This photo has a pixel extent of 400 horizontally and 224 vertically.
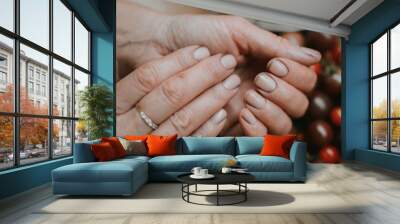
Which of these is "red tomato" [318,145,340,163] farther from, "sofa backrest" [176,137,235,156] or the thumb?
"sofa backrest" [176,137,235,156]

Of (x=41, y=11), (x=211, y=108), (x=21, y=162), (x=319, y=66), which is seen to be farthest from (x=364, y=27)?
(x=21, y=162)

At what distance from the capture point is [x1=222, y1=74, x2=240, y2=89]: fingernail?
8727 millimetres

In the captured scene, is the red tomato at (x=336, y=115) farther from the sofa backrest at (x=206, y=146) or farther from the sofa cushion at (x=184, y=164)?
the sofa cushion at (x=184, y=164)

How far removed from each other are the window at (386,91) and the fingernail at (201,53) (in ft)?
13.1

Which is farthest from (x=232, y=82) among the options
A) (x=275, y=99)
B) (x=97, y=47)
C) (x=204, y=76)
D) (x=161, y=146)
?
(x=97, y=47)

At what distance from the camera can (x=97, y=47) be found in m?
8.75

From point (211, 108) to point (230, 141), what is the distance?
6.24 ft

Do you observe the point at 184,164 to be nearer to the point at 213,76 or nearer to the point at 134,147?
the point at 134,147

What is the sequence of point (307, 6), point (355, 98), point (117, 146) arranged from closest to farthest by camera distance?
point (117, 146), point (307, 6), point (355, 98)

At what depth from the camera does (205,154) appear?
6723 mm

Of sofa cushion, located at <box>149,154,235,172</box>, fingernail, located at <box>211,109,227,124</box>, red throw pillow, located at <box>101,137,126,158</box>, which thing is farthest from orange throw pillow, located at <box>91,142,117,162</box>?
fingernail, located at <box>211,109,227,124</box>

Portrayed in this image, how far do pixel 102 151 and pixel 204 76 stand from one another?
12.1 feet

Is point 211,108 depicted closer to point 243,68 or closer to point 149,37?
point 243,68

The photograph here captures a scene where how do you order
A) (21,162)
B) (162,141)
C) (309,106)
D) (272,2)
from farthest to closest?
(309,106), (272,2), (162,141), (21,162)
